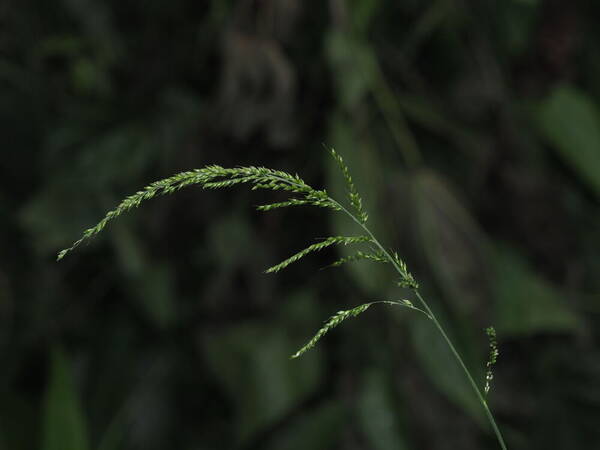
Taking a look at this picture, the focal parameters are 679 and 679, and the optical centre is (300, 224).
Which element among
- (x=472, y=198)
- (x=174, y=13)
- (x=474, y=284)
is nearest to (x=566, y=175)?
(x=472, y=198)

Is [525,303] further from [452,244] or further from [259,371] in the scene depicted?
[259,371]

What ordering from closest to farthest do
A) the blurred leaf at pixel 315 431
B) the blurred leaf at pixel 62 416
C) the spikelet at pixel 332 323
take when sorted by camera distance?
the spikelet at pixel 332 323 → the blurred leaf at pixel 62 416 → the blurred leaf at pixel 315 431

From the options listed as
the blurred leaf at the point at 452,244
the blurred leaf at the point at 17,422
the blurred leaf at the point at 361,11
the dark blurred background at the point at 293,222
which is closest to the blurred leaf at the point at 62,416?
the dark blurred background at the point at 293,222

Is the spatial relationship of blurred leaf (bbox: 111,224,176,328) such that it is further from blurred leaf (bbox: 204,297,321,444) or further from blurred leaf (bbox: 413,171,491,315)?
blurred leaf (bbox: 413,171,491,315)

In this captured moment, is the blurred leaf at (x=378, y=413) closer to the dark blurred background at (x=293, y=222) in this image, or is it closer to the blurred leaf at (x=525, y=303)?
the dark blurred background at (x=293, y=222)

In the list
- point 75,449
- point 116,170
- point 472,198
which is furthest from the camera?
point 472,198

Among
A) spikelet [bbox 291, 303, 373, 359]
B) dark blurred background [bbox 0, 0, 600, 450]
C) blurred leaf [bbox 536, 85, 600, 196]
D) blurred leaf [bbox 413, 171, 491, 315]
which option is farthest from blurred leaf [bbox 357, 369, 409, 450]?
spikelet [bbox 291, 303, 373, 359]

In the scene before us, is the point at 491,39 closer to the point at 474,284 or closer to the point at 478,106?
the point at 478,106
